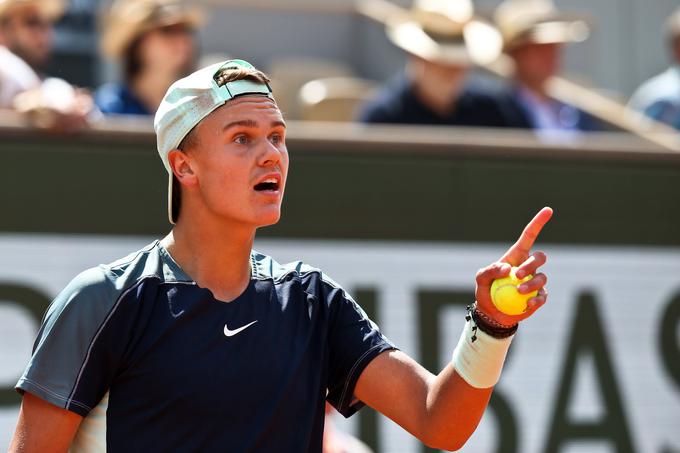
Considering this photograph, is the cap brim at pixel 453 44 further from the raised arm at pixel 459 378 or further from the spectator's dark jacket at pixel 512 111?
the raised arm at pixel 459 378

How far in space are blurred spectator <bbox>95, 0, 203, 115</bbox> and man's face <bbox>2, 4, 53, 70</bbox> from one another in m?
0.34

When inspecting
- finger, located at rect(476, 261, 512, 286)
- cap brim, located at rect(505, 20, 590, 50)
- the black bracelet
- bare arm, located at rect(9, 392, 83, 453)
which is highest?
cap brim, located at rect(505, 20, 590, 50)

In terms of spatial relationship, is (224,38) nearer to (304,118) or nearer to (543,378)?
(304,118)

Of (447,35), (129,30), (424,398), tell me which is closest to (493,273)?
(424,398)

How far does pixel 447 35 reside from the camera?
629 centimetres

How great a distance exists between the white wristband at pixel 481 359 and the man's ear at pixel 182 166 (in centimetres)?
69

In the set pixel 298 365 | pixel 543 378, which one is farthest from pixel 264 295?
pixel 543 378

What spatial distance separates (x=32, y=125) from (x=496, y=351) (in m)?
2.83

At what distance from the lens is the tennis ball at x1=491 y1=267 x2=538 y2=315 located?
2332mm

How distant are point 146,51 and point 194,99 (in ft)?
10.1

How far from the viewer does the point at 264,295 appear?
2564mm

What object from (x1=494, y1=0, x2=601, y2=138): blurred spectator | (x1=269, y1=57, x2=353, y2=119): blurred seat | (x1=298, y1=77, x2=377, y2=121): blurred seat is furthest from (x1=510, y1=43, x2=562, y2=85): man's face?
(x1=269, y1=57, x2=353, y2=119): blurred seat

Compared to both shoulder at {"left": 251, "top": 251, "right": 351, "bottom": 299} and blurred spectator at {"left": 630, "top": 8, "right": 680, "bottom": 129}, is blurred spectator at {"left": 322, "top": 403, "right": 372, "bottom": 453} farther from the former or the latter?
blurred spectator at {"left": 630, "top": 8, "right": 680, "bottom": 129}

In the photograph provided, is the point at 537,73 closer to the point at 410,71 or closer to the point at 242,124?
the point at 410,71
